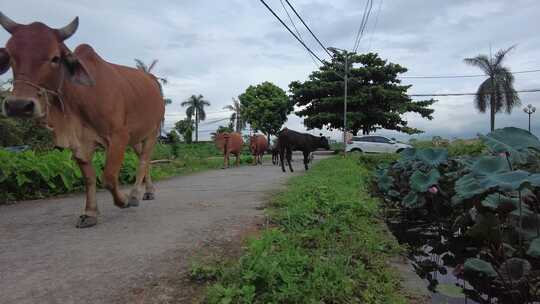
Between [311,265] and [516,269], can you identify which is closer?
[311,265]

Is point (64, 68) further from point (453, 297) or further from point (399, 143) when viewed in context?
point (399, 143)

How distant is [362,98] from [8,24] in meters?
26.1

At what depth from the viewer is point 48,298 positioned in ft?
7.38

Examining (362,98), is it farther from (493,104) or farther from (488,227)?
(488,227)

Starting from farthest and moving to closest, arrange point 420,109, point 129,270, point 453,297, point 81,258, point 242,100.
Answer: point 242,100 → point 420,109 → point 453,297 → point 81,258 → point 129,270

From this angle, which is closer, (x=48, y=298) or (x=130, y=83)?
(x=48, y=298)

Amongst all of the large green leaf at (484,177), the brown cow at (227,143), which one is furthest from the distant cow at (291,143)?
the large green leaf at (484,177)

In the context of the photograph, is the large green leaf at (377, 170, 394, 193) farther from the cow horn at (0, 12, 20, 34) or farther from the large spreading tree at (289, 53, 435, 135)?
the large spreading tree at (289, 53, 435, 135)

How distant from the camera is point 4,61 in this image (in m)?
3.63

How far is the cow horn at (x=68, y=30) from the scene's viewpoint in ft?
12.2

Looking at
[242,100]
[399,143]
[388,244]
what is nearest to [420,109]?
[399,143]

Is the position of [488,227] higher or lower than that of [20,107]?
lower

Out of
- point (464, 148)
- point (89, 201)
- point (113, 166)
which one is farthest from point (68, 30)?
point (464, 148)

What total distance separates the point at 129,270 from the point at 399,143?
25.7 m
